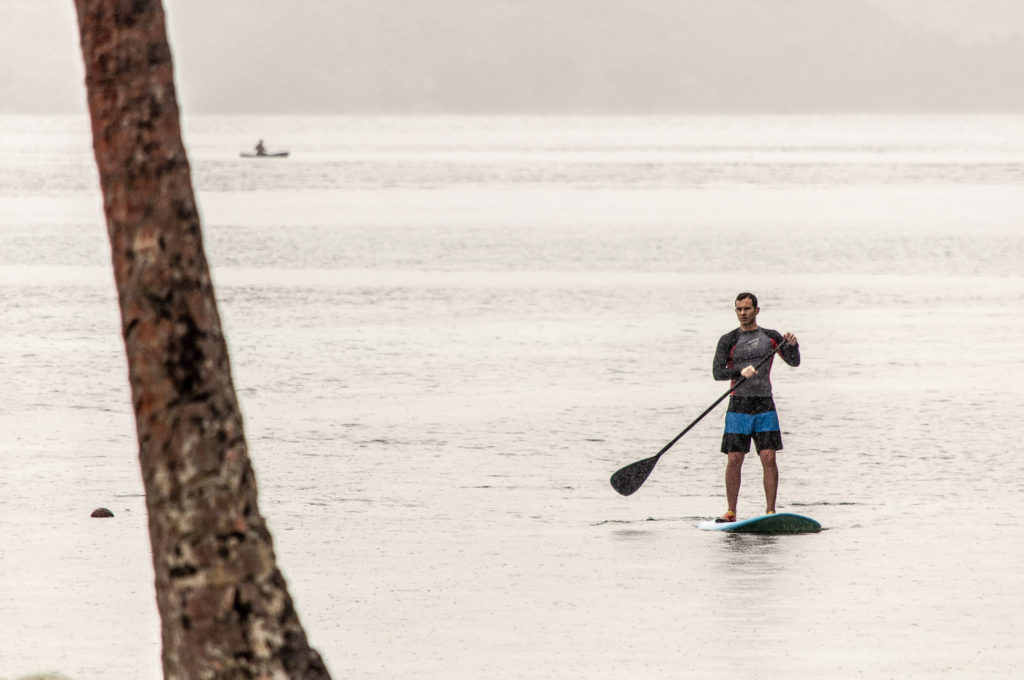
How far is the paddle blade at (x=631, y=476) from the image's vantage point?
13547mm

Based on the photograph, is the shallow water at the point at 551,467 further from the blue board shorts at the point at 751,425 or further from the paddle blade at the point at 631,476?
the blue board shorts at the point at 751,425

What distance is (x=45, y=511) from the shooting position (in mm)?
13625

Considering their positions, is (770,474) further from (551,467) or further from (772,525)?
(551,467)

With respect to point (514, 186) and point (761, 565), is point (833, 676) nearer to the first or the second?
point (761, 565)

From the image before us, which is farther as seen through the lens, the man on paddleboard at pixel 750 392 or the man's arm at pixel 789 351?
the man on paddleboard at pixel 750 392

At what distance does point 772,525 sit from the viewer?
41.1 ft

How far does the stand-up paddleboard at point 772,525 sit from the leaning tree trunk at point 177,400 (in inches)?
266

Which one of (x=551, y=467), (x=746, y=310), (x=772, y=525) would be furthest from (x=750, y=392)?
(x=551, y=467)

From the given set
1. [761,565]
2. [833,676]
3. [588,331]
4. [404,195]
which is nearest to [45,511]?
[761,565]

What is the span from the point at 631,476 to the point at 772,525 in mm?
1453

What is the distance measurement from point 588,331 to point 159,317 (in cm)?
2166

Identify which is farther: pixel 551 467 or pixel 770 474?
pixel 551 467

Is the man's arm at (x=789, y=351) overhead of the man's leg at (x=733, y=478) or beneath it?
overhead

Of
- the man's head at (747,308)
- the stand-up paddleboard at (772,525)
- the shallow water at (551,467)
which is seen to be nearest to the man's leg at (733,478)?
the stand-up paddleboard at (772,525)
